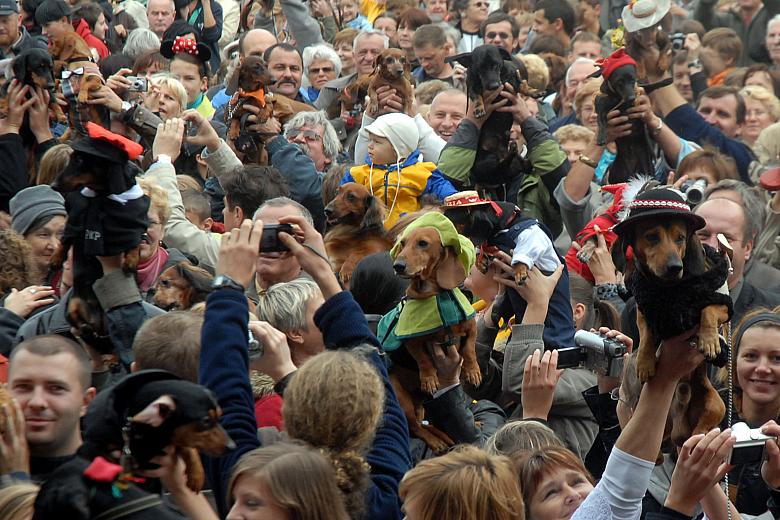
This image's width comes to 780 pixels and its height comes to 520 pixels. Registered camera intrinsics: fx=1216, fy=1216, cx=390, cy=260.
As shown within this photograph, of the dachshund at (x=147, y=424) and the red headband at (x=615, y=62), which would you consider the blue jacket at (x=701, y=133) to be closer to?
the red headband at (x=615, y=62)

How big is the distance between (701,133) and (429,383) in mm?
4008

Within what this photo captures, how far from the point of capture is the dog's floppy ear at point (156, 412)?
3016 mm

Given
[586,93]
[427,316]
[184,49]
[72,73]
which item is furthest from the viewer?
[586,93]

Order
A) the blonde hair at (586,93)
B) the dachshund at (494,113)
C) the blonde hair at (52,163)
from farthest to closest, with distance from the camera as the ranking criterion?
the blonde hair at (586,93), the dachshund at (494,113), the blonde hair at (52,163)

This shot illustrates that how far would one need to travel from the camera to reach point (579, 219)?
701 centimetres

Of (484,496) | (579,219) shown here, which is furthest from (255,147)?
(484,496)

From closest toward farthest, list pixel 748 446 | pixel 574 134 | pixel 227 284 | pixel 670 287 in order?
pixel 670 287 → pixel 748 446 → pixel 227 284 → pixel 574 134

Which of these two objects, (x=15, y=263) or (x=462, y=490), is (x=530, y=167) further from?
(x=462, y=490)

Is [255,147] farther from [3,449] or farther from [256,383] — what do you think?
[3,449]

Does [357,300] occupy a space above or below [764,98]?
above

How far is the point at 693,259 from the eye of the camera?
3.40 metres

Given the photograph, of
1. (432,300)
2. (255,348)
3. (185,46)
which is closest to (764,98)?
(185,46)

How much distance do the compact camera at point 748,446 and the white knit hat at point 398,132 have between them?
13.6ft

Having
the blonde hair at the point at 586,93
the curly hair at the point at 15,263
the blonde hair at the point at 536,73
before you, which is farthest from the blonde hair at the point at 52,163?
the blonde hair at the point at 536,73
